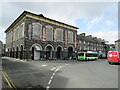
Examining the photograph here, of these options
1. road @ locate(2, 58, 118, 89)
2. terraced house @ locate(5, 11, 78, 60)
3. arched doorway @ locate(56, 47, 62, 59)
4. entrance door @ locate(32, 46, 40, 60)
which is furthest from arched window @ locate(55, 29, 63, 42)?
road @ locate(2, 58, 118, 89)

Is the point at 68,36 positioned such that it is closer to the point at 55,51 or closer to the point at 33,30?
the point at 55,51

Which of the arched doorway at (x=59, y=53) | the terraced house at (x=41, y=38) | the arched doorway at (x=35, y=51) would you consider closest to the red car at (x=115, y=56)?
the terraced house at (x=41, y=38)

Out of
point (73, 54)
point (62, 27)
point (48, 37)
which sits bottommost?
point (73, 54)

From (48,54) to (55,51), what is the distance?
8.28 ft

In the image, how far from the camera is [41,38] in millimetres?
28391

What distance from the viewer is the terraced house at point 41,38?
25.8 metres

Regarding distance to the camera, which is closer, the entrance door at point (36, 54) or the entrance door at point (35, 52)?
the entrance door at point (35, 52)

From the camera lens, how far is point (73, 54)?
37688 millimetres

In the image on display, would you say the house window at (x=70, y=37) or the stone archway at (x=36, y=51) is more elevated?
the house window at (x=70, y=37)

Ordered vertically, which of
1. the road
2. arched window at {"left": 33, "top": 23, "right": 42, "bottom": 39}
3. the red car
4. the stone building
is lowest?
the road

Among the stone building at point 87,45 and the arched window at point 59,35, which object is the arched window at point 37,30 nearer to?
the arched window at point 59,35

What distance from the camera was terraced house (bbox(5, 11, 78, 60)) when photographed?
25844 millimetres

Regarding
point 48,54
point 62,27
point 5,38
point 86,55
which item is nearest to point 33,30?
point 48,54

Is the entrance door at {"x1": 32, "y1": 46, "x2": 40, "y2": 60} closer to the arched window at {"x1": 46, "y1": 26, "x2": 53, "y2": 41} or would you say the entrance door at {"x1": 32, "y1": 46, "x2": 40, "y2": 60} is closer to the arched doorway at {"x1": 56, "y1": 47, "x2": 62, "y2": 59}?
the arched window at {"x1": 46, "y1": 26, "x2": 53, "y2": 41}
